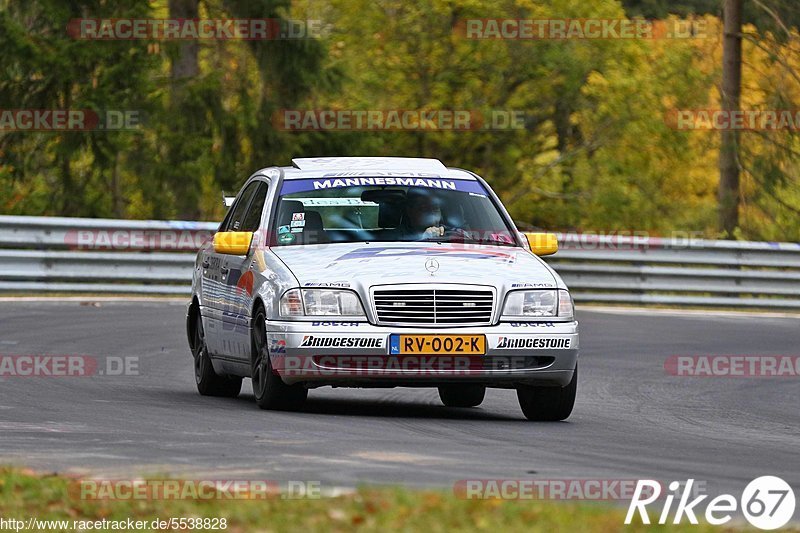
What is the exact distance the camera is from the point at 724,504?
723cm

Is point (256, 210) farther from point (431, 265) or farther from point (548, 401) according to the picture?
point (548, 401)

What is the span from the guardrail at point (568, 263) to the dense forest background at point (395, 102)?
18.0ft

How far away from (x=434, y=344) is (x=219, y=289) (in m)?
2.49

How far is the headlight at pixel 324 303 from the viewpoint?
10577mm

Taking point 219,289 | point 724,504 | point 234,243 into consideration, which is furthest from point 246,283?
point 724,504

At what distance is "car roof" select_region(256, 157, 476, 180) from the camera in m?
12.1

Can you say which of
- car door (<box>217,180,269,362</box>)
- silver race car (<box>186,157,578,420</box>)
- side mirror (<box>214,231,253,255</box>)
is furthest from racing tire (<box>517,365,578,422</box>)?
side mirror (<box>214,231,253,255</box>)

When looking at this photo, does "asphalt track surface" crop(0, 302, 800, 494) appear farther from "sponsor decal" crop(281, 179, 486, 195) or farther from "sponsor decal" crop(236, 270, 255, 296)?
"sponsor decal" crop(281, 179, 486, 195)

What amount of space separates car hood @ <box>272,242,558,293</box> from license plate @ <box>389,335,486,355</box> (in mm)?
354

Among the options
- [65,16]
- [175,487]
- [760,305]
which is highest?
[65,16]

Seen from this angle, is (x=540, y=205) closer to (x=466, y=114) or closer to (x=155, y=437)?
(x=466, y=114)

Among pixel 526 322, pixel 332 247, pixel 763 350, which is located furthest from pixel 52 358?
pixel 763 350

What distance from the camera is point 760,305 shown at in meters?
25.2

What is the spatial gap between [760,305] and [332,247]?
592 inches
